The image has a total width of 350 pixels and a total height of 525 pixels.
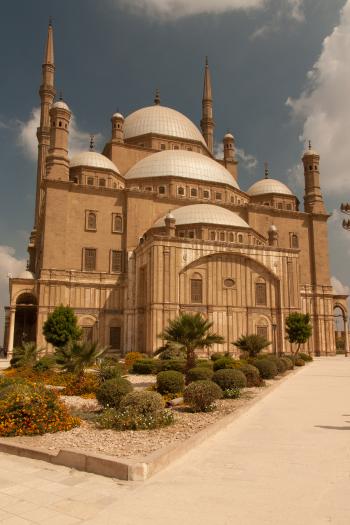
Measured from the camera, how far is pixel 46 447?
7984mm

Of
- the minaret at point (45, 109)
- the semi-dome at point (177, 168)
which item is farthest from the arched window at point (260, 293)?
the minaret at point (45, 109)

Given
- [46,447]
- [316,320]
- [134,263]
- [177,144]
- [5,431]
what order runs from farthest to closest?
1. [177,144]
2. [316,320]
3. [134,263]
4. [5,431]
5. [46,447]

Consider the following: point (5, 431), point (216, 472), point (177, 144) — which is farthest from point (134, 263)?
point (216, 472)

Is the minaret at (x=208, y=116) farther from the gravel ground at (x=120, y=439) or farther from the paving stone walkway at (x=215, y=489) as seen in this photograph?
the paving stone walkway at (x=215, y=489)

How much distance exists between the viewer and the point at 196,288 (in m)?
34.8

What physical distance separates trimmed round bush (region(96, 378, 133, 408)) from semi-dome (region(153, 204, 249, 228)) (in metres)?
26.8

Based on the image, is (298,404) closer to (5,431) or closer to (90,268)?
(5,431)

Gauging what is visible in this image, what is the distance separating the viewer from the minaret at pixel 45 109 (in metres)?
47.4

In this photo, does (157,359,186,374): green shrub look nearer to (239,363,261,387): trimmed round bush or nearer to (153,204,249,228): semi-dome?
(239,363,261,387): trimmed round bush

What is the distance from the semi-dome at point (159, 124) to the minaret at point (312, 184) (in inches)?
503

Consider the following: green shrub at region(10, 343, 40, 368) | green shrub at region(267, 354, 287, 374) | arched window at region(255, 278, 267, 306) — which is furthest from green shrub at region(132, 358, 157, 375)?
arched window at region(255, 278, 267, 306)

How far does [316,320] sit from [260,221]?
1143cm

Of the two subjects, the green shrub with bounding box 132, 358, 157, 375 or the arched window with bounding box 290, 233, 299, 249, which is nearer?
the green shrub with bounding box 132, 358, 157, 375

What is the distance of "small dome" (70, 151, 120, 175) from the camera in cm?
4234
